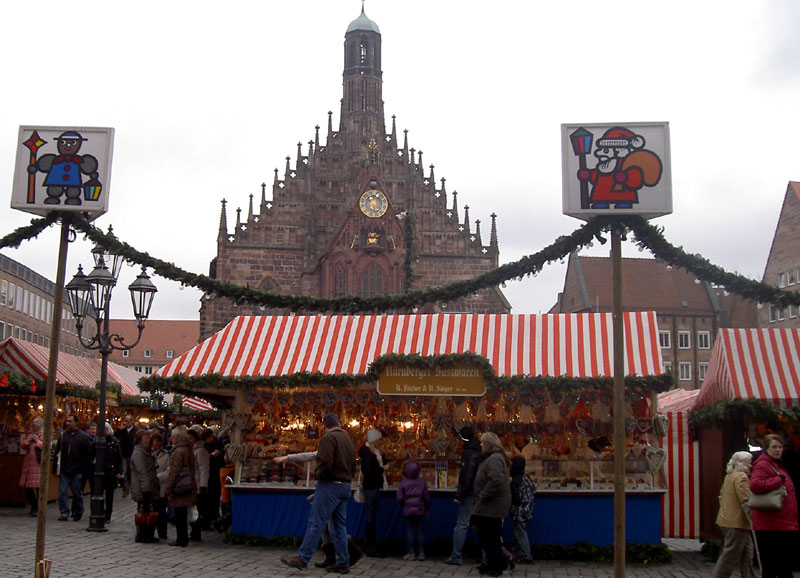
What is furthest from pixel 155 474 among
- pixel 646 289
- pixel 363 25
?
pixel 646 289

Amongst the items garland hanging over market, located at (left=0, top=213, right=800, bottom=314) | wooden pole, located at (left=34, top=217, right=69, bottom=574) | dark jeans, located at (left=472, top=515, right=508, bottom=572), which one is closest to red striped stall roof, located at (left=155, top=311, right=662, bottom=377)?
garland hanging over market, located at (left=0, top=213, right=800, bottom=314)

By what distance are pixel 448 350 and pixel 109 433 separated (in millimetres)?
6102

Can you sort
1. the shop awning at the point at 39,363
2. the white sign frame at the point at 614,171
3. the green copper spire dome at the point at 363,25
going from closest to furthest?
the white sign frame at the point at 614,171
the shop awning at the point at 39,363
the green copper spire dome at the point at 363,25

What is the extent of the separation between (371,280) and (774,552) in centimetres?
3473

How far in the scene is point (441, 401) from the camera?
41.9 ft

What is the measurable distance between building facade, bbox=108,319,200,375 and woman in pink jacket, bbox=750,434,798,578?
3530 inches

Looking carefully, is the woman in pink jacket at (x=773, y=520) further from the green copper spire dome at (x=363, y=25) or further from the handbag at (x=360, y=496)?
the green copper spire dome at (x=363, y=25)

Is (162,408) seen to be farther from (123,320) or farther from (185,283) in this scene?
(123,320)

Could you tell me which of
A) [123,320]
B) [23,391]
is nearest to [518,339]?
[23,391]

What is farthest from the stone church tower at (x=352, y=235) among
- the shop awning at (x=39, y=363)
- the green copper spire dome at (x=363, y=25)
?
the shop awning at (x=39, y=363)

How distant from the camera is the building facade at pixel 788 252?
43.7m

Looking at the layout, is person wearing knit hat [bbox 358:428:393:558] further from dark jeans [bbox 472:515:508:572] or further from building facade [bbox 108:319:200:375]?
building facade [bbox 108:319:200:375]

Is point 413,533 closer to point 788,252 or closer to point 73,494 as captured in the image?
point 73,494

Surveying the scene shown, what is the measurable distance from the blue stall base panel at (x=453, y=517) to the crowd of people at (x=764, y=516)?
2.50 metres
